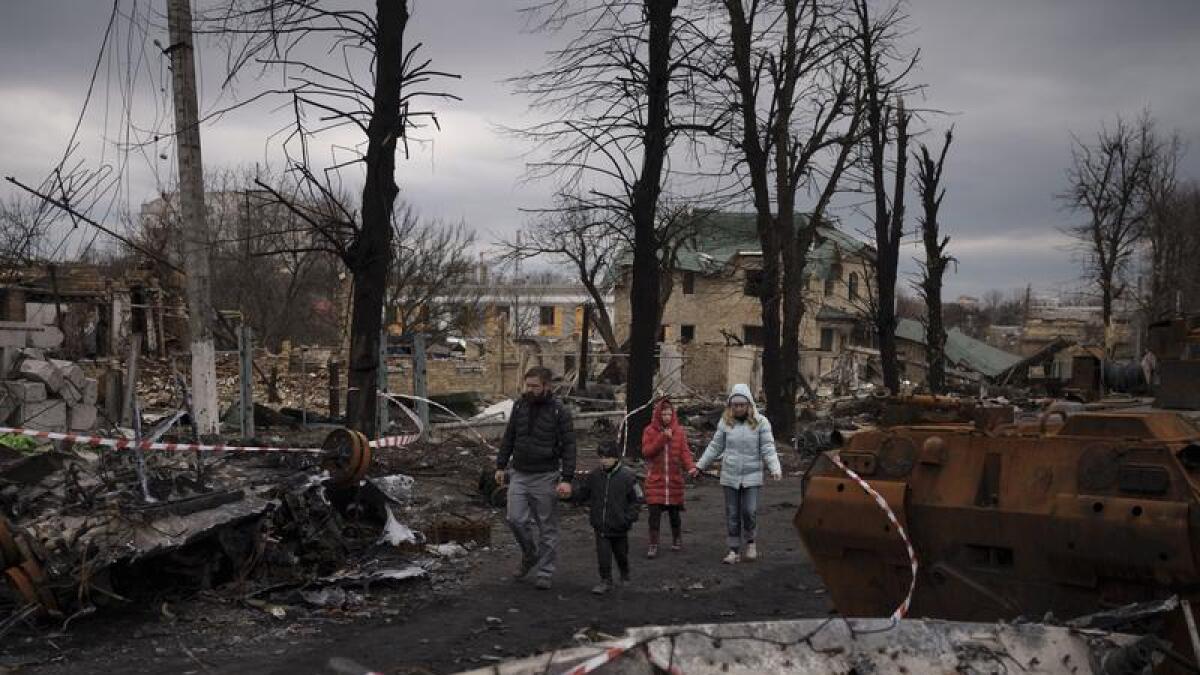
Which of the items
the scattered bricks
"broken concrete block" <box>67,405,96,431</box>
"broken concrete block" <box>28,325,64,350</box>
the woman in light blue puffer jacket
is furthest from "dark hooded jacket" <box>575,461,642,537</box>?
"broken concrete block" <box>28,325,64,350</box>

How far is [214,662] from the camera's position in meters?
Answer: 6.31

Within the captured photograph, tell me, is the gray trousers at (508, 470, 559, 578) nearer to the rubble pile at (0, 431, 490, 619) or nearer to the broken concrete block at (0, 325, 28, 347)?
the rubble pile at (0, 431, 490, 619)

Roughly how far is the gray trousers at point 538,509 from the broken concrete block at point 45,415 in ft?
36.8

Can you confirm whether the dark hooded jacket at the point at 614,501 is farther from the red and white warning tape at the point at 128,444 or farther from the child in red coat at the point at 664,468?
the red and white warning tape at the point at 128,444

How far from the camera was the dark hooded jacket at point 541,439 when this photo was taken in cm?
866

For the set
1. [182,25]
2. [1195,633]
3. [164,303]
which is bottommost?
[1195,633]

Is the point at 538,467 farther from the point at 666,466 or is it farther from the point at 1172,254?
the point at 1172,254

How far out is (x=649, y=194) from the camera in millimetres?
16109

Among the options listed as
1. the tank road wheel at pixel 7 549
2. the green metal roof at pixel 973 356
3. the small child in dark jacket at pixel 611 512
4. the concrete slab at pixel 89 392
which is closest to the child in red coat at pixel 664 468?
the small child in dark jacket at pixel 611 512

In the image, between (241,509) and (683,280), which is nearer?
(241,509)

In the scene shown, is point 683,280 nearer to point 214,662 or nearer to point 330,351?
point 330,351

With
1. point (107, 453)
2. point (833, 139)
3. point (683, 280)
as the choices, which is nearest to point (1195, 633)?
point (107, 453)

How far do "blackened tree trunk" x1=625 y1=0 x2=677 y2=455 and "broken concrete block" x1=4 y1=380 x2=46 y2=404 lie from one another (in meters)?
9.60

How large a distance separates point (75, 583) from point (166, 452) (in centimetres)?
267
